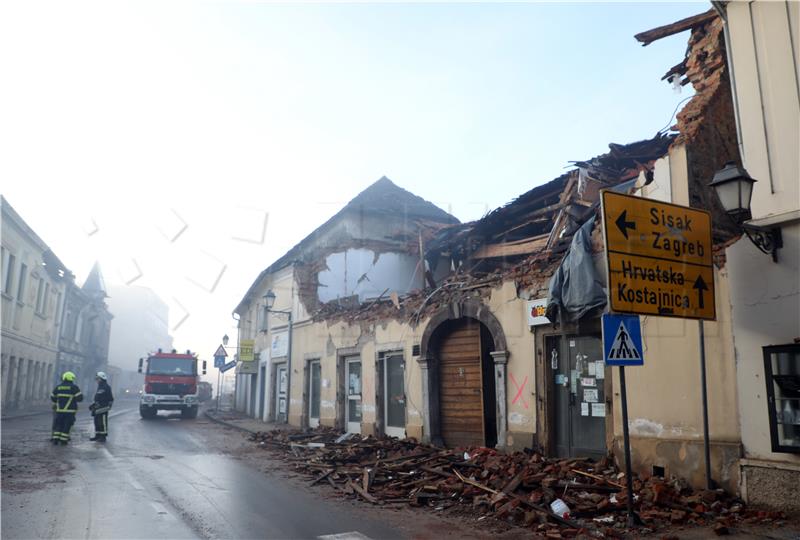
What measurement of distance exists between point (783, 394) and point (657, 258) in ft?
7.35

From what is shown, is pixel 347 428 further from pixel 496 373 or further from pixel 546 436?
pixel 546 436

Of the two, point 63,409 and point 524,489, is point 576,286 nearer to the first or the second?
point 524,489

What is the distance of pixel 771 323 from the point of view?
736cm

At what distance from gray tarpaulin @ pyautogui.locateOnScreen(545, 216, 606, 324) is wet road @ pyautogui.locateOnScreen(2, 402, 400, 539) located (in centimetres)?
519

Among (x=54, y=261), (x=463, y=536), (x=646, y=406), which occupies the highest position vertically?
(x=54, y=261)

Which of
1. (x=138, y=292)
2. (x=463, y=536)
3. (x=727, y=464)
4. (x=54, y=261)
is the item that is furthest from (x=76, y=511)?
(x=138, y=292)

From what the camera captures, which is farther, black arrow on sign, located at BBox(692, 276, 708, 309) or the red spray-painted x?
the red spray-painted x

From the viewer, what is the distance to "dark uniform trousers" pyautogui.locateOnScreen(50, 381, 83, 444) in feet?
46.6

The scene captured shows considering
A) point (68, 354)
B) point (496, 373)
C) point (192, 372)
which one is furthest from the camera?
point (68, 354)

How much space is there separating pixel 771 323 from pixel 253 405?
24.1 m

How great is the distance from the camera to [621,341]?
7.24 metres

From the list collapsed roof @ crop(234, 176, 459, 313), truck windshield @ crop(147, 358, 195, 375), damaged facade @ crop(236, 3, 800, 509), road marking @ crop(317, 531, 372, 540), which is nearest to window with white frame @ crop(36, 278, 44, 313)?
truck windshield @ crop(147, 358, 195, 375)

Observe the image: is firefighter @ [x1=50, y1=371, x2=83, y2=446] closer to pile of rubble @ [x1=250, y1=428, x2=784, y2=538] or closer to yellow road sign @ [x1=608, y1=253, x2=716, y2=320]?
pile of rubble @ [x1=250, y1=428, x2=784, y2=538]

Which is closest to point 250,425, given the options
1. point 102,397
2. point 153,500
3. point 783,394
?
point 102,397
